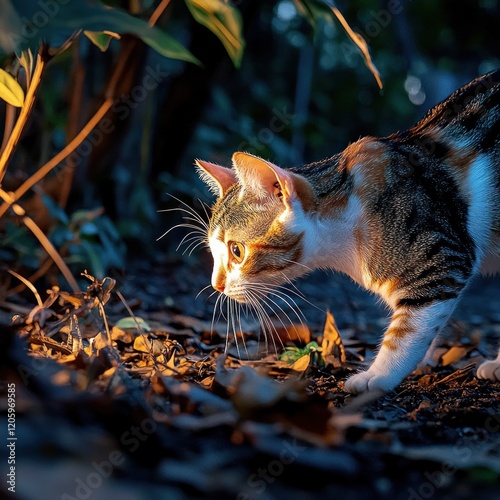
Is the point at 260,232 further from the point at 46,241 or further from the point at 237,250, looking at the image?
the point at 46,241

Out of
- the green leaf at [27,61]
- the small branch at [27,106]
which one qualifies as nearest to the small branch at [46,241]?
the small branch at [27,106]

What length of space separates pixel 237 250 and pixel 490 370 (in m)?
1.00

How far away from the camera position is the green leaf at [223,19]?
2.02 meters

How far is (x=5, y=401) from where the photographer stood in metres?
1.34

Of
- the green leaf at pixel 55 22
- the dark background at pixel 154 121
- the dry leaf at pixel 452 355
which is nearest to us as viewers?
the green leaf at pixel 55 22

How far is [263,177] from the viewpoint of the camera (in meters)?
2.31

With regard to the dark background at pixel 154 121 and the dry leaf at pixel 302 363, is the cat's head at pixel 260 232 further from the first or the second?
the dark background at pixel 154 121

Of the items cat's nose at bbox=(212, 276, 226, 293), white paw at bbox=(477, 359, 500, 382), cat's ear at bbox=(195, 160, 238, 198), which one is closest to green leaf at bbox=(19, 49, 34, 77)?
cat's ear at bbox=(195, 160, 238, 198)

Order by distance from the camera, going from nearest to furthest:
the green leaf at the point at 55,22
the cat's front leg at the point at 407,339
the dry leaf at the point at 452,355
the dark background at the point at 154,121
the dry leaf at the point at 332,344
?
the green leaf at the point at 55,22 → the cat's front leg at the point at 407,339 → the dry leaf at the point at 332,344 → the dry leaf at the point at 452,355 → the dark background at the point at 154,121

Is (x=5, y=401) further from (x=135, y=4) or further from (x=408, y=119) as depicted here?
(x=408, y=119)

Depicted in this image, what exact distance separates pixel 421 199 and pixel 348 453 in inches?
47.8

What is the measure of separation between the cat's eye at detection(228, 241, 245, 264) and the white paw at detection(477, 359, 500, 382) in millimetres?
943

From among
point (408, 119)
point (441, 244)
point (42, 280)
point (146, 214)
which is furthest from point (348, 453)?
point (408, 119)

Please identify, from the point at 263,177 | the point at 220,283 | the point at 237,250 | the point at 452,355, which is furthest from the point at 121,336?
the point at 452,355
